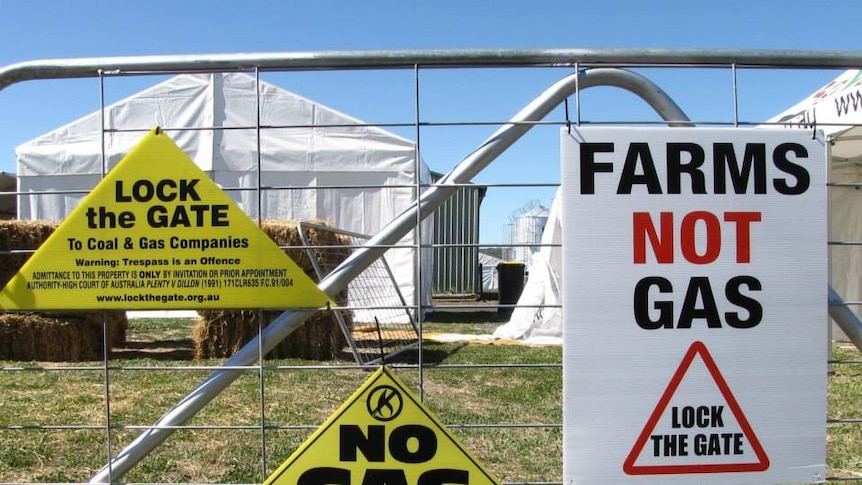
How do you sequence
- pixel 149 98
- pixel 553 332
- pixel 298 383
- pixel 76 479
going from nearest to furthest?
pixel 76 479 → pixel 298 383 → pixel 553 332 → pixel 149 98

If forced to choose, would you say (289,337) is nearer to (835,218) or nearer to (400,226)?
(400,226)

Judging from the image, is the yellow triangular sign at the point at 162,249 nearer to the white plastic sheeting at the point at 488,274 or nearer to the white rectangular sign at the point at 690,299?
the white rectangular sign at the point at 690,299

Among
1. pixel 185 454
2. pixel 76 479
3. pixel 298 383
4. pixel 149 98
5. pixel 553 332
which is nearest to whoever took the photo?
pixel 76 479

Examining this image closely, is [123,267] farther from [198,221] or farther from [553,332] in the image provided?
[553,332]

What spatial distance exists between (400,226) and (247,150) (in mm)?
9372

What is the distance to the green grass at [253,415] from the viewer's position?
128 inches

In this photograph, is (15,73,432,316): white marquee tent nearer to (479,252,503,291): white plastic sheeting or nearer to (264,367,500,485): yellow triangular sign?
(264,367,500,485): yellow triangular sign

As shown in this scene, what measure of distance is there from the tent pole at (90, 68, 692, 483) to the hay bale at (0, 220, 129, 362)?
590 cm

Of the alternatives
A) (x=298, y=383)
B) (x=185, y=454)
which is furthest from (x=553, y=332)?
(x=185, y=454)

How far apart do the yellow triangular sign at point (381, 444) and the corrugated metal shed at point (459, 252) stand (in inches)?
564

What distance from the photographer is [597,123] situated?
6.66ft

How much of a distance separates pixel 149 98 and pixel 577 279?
1066 cm

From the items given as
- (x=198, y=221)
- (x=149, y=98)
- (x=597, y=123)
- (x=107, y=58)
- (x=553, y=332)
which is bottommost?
(x=553, y=332)

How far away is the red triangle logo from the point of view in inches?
78.9
